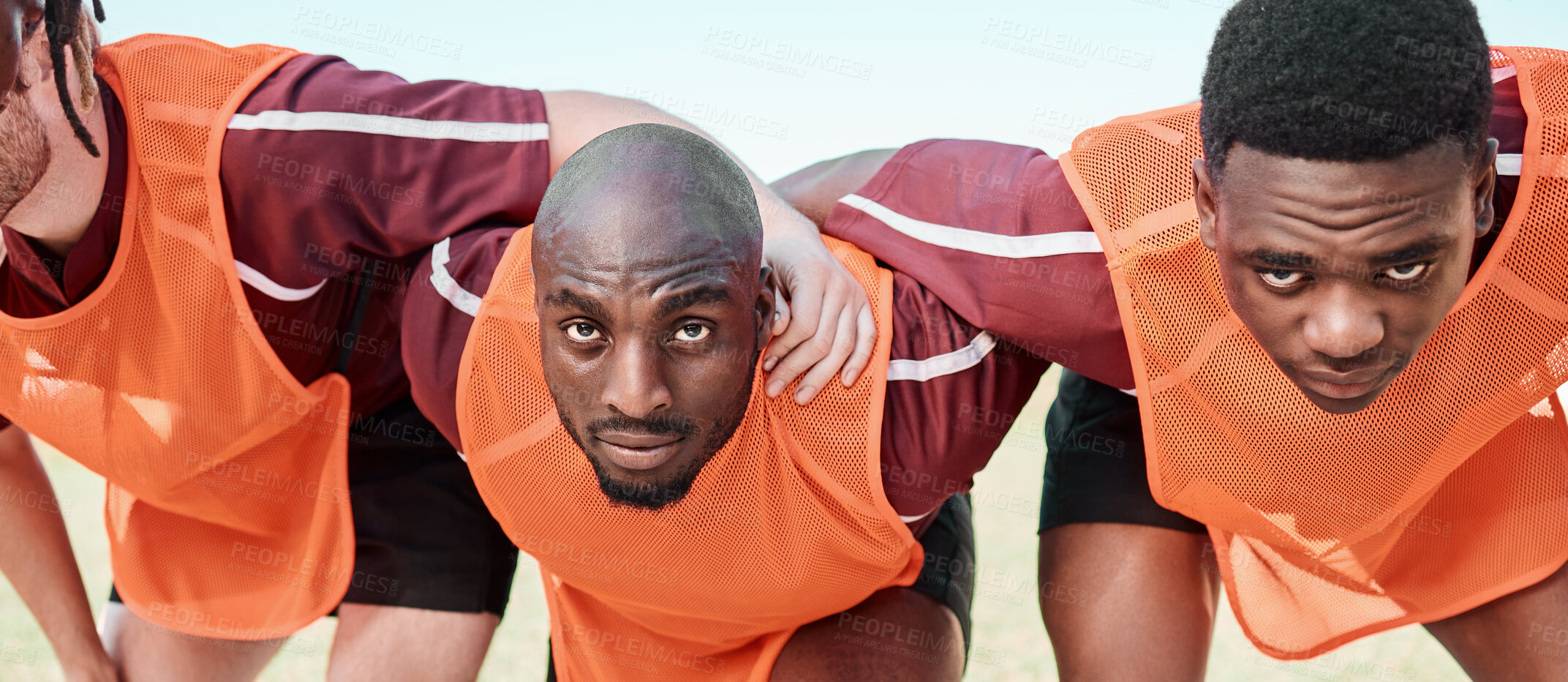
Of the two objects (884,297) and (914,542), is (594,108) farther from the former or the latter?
(914,542)

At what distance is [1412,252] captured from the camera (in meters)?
1.16

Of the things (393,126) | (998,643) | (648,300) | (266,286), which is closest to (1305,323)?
(648,300)

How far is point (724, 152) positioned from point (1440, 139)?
2.48ft

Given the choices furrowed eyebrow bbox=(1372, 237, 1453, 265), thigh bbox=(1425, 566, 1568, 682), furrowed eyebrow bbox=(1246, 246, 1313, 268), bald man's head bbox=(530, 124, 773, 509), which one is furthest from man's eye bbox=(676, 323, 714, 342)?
thigh bbox=(1425, 566, 1568, 682)

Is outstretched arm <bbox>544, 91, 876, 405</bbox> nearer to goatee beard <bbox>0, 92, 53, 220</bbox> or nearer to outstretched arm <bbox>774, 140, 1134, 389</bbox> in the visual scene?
outstretched arm <bbox>774, 140, 1134, 389</bbox>

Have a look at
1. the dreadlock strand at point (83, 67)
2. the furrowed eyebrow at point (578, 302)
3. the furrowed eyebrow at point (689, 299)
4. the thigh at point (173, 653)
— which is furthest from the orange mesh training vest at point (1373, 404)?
the thigh at point (173, 653)

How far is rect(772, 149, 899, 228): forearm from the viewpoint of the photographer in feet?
5.77

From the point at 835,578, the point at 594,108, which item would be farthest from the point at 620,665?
the point at 594,108

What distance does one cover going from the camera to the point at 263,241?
1.61 meters

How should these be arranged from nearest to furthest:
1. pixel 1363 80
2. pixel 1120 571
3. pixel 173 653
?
1. pixel 1363 80
2. pixel 1120 571
3. pixel 173 653

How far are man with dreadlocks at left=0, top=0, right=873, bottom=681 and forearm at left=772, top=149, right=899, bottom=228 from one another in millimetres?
229

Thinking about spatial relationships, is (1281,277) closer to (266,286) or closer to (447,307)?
(447,307)

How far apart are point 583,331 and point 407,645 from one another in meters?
0.85

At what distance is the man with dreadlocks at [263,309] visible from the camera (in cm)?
151
